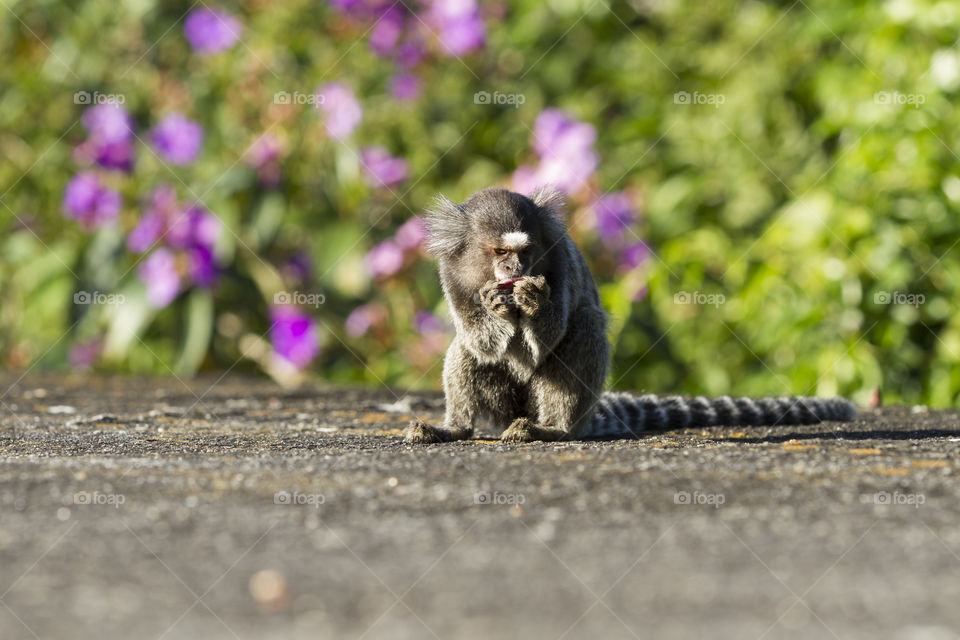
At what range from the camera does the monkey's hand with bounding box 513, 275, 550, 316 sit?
4422 mm

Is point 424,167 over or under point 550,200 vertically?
over

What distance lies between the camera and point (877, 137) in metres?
7.24

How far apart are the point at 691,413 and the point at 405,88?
430 cm

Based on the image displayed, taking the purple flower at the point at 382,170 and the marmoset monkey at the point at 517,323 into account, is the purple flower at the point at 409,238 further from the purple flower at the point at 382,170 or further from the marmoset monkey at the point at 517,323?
the marmoset monkey at the point at 517,323

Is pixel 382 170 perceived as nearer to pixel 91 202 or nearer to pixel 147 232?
pixel 147 232

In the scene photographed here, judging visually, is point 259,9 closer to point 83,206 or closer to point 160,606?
point 83,206

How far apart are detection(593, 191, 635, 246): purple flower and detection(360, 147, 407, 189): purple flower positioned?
148cm

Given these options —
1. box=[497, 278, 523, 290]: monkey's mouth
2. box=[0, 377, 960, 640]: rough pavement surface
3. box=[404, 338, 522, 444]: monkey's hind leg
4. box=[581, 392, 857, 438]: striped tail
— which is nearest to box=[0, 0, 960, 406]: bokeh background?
box=[581, 392, 857, 438]: striped tail

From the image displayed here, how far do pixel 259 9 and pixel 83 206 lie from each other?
221 cm

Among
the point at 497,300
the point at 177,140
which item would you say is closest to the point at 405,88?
the point at 177,140

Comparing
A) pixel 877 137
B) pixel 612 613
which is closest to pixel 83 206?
pixel 877 137

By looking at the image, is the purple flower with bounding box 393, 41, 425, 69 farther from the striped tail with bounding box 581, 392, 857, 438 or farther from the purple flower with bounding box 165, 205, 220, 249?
the striped tail with bounding box 581, 392, 857, 438

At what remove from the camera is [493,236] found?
4.60 m

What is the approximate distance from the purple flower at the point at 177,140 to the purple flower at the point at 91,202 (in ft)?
1.84
